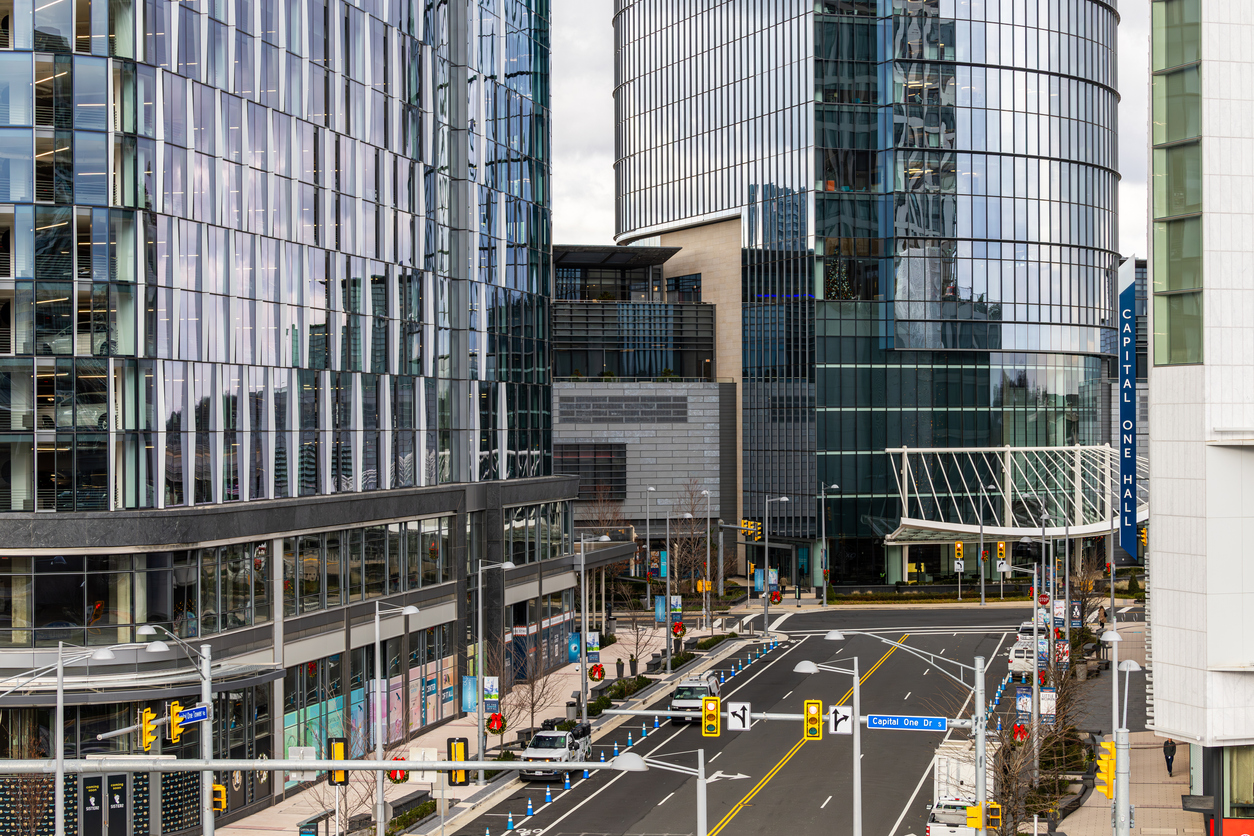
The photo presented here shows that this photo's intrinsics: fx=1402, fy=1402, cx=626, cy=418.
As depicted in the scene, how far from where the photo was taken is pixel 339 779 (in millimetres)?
34781

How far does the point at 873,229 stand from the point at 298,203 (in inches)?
2523

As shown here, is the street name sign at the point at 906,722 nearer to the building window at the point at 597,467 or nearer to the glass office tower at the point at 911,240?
the glass office tower at the point at 911,240

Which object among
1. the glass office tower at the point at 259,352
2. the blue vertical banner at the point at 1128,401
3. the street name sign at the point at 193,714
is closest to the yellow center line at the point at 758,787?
the blue vertical banner at the point at 1128,401

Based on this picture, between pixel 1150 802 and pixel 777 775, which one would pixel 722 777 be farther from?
Result: pixel 1150 802

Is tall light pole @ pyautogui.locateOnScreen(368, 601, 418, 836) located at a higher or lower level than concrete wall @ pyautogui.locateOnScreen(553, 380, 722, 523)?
lower

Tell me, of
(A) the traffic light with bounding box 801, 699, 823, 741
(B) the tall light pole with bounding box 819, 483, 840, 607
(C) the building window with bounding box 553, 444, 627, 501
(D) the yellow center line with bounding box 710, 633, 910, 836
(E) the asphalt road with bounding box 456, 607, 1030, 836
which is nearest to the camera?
(A) the traffic light with bounding box 801, 699, 823, 741

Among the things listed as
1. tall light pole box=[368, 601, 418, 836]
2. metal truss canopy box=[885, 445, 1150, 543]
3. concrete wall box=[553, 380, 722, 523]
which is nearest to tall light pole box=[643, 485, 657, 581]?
concrete wall box=[553, 380, 722, 523]

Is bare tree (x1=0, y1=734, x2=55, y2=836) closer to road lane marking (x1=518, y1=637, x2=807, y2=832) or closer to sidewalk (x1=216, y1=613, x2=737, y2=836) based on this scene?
sidewalk (x1=216, y1=613, x2=737, y2=836)

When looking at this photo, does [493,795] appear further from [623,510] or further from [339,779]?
[623,510]

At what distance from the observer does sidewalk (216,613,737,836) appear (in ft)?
146

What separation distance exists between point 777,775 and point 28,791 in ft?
81.1

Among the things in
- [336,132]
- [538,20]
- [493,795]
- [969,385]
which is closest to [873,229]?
[969,385]

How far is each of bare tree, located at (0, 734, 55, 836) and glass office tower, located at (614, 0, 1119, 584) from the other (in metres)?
74.4

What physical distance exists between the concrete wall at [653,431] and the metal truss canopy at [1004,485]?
627 inches
